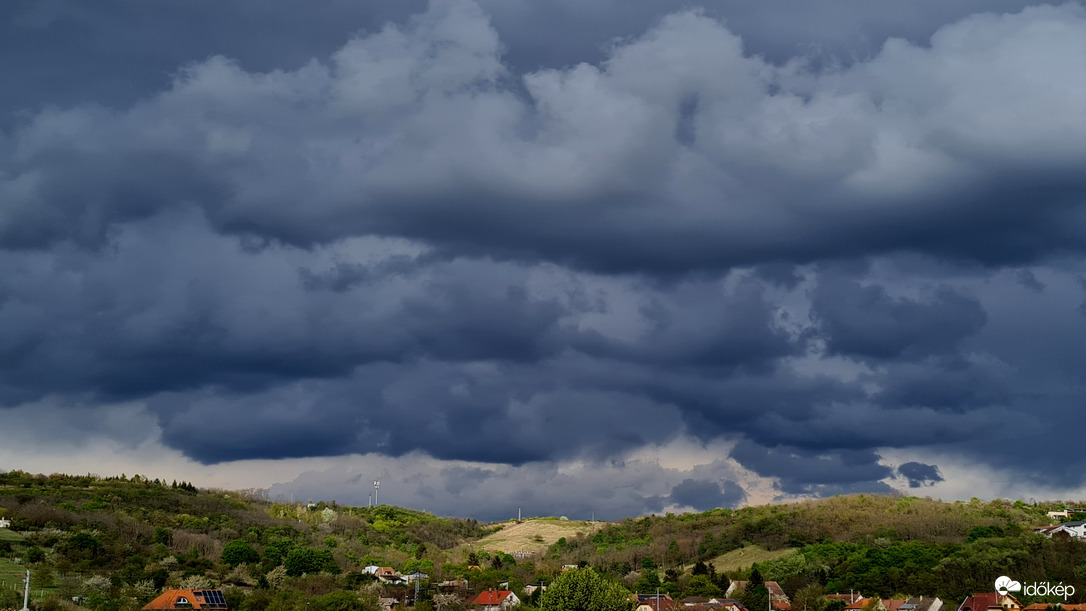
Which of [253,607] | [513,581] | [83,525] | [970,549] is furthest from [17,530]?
[970,549]

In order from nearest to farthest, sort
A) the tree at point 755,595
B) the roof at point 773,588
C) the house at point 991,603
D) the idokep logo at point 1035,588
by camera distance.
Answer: the house at point 991,603 < the idokep logo at point 1035,588 < the tree at point 755,595 < the roof at point 773,588

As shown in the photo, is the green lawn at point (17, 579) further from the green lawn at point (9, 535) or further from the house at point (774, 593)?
the house at point (774, 593)

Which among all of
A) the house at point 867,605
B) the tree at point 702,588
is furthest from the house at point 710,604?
the house at point 867,605

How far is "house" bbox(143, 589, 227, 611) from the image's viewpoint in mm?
141875

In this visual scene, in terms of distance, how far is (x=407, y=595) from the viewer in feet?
578

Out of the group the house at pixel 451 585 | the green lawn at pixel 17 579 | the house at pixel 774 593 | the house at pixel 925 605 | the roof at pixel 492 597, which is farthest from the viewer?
the house at pixel 451 585

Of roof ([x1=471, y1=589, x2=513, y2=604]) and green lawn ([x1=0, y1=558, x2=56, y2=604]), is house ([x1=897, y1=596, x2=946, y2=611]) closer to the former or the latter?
roof ([x1=471, y1=589, x2=513, y2=604])

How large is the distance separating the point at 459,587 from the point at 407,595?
1598cm

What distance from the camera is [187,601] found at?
144000 millimetres

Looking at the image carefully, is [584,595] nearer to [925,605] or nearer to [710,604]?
[710,604]

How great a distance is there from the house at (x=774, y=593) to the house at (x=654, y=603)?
15242mm

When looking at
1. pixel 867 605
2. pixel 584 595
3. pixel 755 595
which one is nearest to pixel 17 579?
pixel 584 595

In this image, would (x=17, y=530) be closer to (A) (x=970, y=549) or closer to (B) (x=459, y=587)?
(B) (x=459, y=587)

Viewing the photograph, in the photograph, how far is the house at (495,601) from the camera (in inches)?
6654
